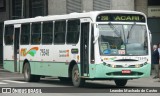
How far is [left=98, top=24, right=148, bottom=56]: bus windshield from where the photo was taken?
72.7 feet

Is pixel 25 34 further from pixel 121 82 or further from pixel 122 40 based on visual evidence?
pixel 122 40

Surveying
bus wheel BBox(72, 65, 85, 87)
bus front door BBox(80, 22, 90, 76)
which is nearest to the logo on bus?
bus wheel BBox(72, 65, 85, 87)

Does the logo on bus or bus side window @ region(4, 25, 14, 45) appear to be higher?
bus side window @ region(4, 25, 14, 45)

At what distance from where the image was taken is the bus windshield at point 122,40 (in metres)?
22.2

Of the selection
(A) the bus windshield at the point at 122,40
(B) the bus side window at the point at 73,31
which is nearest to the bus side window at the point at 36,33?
(B) the bus side window at the point at 73,31

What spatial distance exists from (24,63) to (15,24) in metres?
2.21

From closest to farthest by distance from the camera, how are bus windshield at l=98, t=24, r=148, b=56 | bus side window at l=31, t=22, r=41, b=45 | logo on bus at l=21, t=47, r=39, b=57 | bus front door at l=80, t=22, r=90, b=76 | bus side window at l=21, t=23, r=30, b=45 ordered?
bus windshield at l=98, t=24, r=148, b=56 → bus front door at l=80, t=22, r=90, b=76 → bus side window at l=31, t=22, r=41, b=45 → logo on bus at l=21, t=47, r=39, b=57 → bus side window at l=21, t=23, r=30, b=45

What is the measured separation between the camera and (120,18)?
22.7m

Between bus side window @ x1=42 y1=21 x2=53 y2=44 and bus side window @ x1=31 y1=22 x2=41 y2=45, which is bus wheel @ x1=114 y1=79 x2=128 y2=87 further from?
bus side window @ x1=31 y1=22 x2=41 y2=45

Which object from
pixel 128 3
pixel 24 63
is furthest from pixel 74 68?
pixel 128 3

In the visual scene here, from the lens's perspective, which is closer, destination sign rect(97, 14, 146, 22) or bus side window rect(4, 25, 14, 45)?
destination sign rect(97, 14, 146, 22)

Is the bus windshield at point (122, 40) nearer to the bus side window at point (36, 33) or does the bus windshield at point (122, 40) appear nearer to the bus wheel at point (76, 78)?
the bus wheel at point (76, 78)

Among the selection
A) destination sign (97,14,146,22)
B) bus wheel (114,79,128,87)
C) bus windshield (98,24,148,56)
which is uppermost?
destination sign (97,14,146,22)

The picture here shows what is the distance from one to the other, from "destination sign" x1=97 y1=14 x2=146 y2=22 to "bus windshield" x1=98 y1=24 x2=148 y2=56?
0.22 metres
